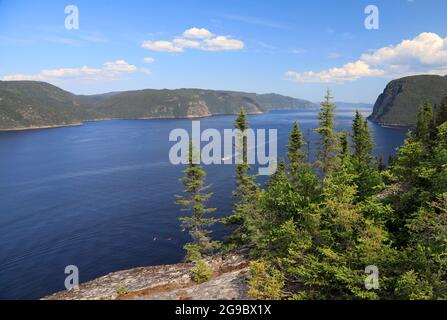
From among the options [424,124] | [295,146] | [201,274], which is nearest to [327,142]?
[295,146]

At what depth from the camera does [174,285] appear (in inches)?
1237

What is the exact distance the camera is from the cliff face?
26.4m

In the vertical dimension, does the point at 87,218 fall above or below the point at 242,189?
below

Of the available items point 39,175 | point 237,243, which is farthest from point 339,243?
point 39,175

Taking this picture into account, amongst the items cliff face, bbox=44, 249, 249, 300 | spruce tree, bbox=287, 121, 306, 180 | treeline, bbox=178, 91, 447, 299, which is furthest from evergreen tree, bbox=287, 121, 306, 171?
Answer: cliff face, bbox=44, 249, 249, 300

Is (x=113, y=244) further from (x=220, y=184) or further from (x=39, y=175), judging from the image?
(x=39, y=175)

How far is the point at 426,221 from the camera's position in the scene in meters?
21.0

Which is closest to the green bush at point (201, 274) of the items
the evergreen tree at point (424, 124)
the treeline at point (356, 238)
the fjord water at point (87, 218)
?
the treeline at point (356, 238)

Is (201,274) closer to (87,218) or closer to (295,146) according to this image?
(295,146)

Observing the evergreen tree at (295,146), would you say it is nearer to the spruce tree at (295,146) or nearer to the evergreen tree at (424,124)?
the spruce tree at (295,146)

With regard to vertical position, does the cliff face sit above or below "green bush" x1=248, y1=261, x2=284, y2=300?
below

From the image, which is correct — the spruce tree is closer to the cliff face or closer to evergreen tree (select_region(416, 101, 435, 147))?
the cliff face

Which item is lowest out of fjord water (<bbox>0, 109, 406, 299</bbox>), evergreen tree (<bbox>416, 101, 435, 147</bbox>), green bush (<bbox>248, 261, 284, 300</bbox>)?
fjord water (<bbox>0, 109, 406, 299</bbox>)
